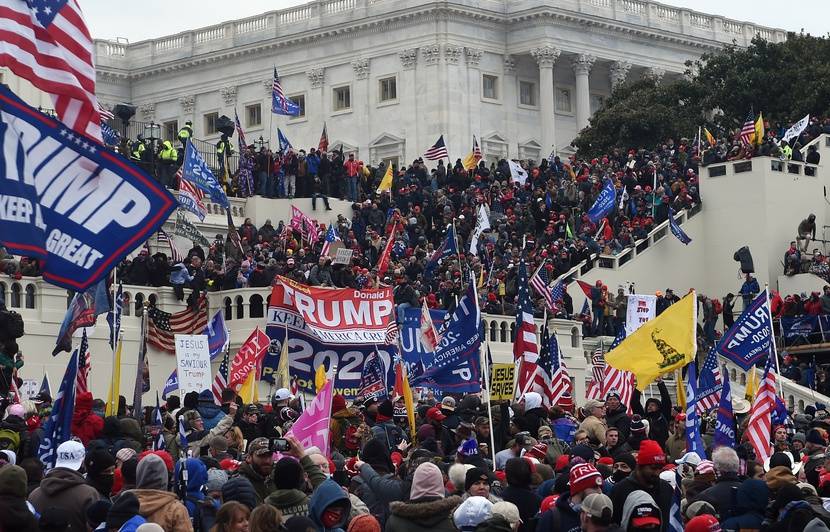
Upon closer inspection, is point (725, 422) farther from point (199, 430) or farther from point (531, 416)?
point (199, 430)

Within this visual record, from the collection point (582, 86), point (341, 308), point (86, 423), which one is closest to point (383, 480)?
point (86, 423)

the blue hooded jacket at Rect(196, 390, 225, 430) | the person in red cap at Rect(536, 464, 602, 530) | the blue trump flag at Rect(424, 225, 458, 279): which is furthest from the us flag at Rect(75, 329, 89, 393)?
the blue trump flag at Rect(424, 225, 458, 279)

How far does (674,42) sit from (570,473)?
274 ft

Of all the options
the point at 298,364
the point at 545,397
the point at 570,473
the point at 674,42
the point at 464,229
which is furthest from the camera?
the point at 674,42

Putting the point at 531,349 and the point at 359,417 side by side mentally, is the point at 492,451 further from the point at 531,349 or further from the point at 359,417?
the point at 531,349

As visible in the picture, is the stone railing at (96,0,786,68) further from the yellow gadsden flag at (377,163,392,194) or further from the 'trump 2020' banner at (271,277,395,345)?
the 'trump 2020' banner at (271,277,395,345)

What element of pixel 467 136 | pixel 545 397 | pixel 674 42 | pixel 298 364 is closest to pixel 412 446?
pixel 545 397

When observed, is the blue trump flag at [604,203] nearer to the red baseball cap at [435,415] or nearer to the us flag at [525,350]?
the us flag at [525,350]

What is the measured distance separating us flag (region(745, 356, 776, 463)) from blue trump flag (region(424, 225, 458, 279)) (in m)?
24.4

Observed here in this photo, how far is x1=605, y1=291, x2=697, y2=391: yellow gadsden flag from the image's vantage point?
2680cm

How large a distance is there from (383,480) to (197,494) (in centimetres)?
182

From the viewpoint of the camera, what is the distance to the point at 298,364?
36.0 m

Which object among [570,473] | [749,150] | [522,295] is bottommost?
[570,473]

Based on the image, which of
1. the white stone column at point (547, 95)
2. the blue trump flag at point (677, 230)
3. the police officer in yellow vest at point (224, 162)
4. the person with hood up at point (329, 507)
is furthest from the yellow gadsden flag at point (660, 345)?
the white stone column at point (547, 95)
